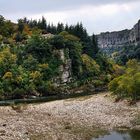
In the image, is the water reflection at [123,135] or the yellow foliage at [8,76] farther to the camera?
the yellow foliage at [8,76]

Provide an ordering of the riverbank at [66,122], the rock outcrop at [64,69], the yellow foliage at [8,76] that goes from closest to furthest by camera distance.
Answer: the riverbank at [66,122]
the yellow foliage at [8,76]
the rock outcrop at [64,69]

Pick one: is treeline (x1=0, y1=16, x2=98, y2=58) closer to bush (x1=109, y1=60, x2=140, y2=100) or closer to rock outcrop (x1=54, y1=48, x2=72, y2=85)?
rock outcrop (x1=54, y1=48, x2=72, y2=85)

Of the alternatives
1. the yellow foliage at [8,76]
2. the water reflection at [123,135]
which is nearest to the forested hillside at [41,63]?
the yellow foliage at [8,76]

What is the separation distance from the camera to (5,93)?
132 meters

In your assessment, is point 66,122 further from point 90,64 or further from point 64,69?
point 90,64

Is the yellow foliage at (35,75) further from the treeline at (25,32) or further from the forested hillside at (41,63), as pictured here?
the treeline at (25,32)

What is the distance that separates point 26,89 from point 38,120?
243 ft

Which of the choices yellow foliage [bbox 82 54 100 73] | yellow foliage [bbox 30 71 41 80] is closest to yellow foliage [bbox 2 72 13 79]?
yellow foliage [bbox 30 71 41 80]

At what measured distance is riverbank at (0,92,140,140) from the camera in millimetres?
54188

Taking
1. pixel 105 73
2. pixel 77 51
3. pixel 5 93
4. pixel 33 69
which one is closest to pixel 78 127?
pixel 5 93

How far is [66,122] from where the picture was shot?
211 ft

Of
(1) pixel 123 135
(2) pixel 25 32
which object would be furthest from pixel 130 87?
(2) pixel 25 32

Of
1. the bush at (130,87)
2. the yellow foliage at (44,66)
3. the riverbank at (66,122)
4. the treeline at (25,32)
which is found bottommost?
the riverbank at (66,122)

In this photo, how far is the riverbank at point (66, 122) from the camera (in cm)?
5419
